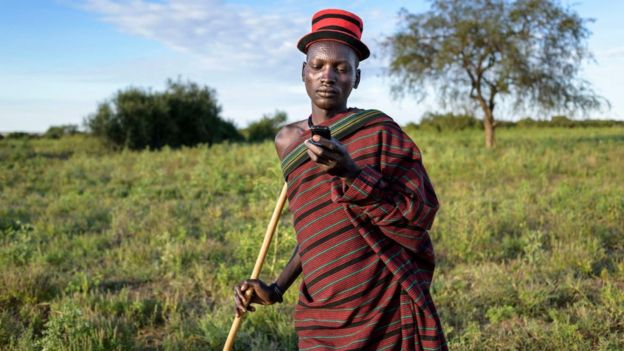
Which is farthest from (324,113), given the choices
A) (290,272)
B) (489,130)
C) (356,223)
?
(489,130)

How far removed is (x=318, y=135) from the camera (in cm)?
138

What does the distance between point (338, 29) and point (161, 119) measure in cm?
2319

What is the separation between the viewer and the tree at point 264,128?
31000mm

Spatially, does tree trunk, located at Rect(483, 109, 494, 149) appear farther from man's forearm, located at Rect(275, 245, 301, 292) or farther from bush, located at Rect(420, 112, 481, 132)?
man's forearm, located at Rect(275, 245, 301, 292)

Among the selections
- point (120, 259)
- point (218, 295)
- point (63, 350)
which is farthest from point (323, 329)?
point (120, 259)

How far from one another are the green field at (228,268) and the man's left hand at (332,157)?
241 cm

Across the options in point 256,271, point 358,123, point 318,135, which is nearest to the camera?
point 318,135

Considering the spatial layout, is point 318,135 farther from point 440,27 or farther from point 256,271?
point 440,27

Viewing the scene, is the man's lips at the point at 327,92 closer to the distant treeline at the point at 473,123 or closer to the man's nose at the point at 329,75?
the man's nose at the point at 329,75

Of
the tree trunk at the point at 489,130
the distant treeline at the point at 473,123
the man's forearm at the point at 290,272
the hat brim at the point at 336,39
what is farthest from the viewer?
the distant treeline at the point at 473,123

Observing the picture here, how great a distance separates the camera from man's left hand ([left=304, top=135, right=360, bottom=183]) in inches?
54.2

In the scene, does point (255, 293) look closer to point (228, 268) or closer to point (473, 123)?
point (228, 268)

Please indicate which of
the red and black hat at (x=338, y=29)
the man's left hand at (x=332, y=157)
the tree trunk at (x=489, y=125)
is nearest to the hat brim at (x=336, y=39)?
the red and black hat at (x=338, y=29)

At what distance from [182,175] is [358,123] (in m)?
10.8
